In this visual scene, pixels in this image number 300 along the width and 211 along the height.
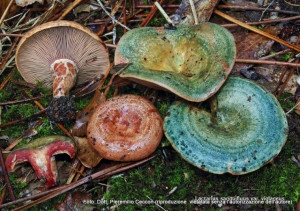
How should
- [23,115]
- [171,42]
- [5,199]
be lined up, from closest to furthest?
[5,199], [171,42], [23,115]

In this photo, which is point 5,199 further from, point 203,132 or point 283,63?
point 283,63

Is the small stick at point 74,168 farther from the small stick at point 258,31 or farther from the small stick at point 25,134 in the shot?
the small stick at point 258,31

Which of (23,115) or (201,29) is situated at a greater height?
(201,29)

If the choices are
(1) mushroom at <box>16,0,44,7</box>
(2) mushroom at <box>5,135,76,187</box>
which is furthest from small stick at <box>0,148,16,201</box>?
(1) mushroom at <box>16,0,44,7</box>

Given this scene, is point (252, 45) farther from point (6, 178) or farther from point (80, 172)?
point (6, 178)

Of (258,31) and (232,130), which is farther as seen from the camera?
(258,31)

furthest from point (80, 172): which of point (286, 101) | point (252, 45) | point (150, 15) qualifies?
point (252, 45)

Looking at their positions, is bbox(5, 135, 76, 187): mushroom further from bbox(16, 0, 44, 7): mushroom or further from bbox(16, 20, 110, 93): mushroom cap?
bbox(16, 0, 44, 7): mushroom

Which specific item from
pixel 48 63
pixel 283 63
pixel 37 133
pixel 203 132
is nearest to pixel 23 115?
pixel 37 133
